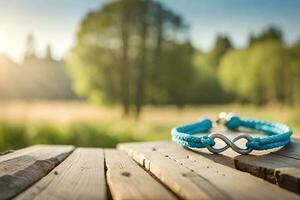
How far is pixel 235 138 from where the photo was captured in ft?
5.64

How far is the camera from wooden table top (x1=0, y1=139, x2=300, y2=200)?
41.3 inches

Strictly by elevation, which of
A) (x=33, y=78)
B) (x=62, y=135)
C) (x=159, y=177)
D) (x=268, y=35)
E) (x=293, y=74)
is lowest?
(x=62, y=135)

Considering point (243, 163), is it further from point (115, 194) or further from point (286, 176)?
point (115, 194)

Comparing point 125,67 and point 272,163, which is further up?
point 125,67

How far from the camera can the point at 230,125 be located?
9.71 ft

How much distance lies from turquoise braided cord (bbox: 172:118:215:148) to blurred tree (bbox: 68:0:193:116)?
13307 millimetres

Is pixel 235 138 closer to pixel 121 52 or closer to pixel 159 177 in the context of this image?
pixel 159 177

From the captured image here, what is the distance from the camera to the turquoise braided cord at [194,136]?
173 cm

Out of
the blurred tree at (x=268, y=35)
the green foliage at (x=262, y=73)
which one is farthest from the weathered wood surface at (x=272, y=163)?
the blurred tree at (x=268, y=35)

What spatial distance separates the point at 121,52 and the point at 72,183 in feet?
51.5

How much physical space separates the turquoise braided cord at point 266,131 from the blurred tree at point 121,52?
43.4 ft

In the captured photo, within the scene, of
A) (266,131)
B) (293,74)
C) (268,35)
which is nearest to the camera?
(266,131)

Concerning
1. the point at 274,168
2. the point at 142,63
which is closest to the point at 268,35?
the point at 142,63

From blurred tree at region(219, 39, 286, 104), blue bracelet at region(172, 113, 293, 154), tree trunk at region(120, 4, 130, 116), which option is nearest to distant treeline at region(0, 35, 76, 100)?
tree trunk at region(120, 4, 130, 116)
